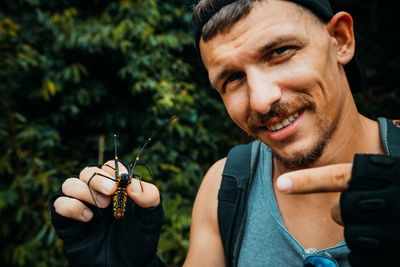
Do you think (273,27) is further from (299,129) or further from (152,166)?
(152,166)

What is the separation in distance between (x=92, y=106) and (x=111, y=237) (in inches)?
129

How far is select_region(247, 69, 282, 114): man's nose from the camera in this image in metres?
1.31

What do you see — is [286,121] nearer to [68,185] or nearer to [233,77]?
[233,77]

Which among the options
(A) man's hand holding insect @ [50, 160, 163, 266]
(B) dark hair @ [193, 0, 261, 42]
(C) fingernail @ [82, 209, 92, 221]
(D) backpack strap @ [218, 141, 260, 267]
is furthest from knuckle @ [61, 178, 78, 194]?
(B) dark hair @ [193, 0, 261, 42]

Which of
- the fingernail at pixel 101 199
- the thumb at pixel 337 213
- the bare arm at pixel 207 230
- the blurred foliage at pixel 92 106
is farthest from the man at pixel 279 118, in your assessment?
the blurred foliage at pixel 92 106

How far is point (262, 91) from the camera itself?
52.2 inches

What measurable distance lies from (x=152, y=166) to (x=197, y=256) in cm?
234

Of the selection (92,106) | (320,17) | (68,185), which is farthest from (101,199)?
(92,106)

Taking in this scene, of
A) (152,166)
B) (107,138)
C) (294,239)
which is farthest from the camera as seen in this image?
(107,138)

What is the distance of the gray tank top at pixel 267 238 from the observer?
1422 millimetres

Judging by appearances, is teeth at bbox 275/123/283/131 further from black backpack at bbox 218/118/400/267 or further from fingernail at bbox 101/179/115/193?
fingernail at bbox 101/179/115/193

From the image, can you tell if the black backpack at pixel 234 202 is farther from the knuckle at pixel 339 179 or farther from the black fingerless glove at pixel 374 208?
the knuckle at pixel 339 179

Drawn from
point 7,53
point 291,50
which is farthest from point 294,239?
point 7,53

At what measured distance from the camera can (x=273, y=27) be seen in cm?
134
